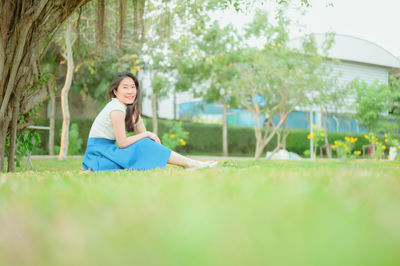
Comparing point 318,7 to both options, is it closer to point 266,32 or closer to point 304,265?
point 304,265

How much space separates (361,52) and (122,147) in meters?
22.9

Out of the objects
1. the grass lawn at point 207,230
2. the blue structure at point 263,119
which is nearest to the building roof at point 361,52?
the blue structure at point 263,119

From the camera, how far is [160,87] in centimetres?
1520

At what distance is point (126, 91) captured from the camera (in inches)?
183

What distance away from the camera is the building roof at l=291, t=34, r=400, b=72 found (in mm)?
23062

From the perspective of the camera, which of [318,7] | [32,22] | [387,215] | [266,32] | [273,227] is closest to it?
[273,227]

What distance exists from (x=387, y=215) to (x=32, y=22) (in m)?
4.08

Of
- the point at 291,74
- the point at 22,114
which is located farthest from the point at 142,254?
the point at 291,74

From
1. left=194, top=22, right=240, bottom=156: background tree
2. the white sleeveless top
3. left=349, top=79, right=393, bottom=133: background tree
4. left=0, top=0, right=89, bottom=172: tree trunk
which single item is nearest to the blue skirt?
the white sleeveless top

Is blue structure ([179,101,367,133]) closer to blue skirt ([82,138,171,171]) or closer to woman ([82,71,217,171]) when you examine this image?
woman ([82,71,217,171])

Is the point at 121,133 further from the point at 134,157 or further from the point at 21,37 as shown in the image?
the point at 21,37

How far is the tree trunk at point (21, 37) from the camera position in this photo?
3984mm

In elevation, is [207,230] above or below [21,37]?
below

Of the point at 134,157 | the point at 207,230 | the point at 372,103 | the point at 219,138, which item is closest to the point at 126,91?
the point at 134,157
